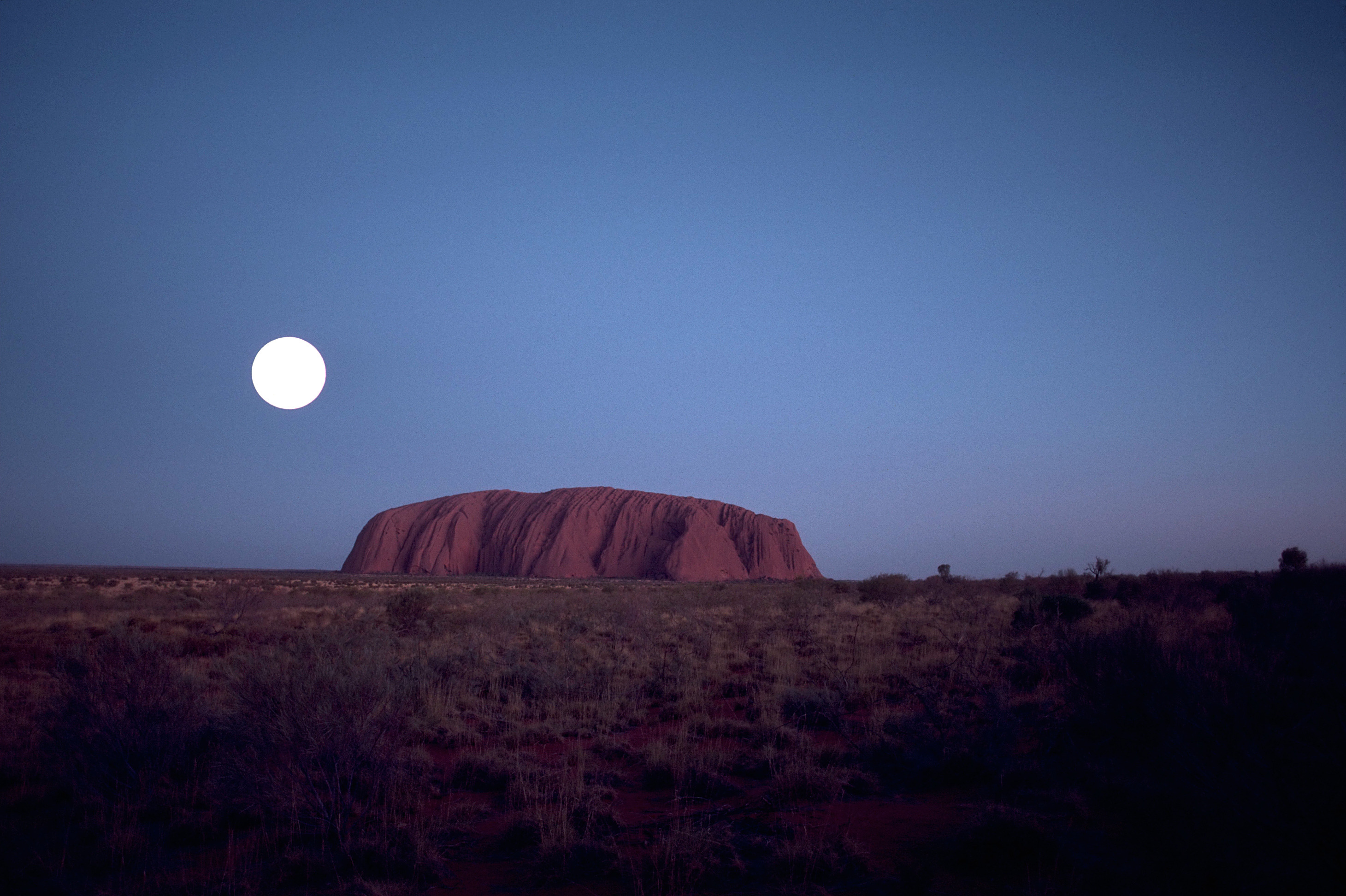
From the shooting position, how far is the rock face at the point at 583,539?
5956 centimetres

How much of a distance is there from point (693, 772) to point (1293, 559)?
1044 inches

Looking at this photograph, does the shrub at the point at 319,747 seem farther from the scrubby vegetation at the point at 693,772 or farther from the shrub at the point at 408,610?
the shrub at the point at 408,610

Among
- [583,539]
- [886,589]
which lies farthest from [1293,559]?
[583,539]

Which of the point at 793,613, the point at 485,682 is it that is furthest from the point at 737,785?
the point at 793,613

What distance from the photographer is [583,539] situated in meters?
62.6

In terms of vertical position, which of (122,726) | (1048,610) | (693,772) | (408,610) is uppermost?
(1048,610)

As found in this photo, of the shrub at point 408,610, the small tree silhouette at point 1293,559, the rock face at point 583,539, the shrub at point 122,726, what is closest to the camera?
the shrub at point 122,726

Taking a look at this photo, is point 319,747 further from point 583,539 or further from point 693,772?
point 583,539

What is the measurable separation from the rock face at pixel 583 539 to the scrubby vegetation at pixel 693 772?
4826cm

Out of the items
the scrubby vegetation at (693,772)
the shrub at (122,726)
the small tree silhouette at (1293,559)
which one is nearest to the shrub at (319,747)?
the scrubby vegetation at (693,772)

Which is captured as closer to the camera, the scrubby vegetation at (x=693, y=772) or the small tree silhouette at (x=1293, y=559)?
the scrubby vegetation at (x=693, y=772)

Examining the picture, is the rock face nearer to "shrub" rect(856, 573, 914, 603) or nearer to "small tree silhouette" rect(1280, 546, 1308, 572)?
"shrub" rect(856, 573, 914, 603)

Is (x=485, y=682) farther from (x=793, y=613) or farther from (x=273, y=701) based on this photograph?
(x=793, y=613)

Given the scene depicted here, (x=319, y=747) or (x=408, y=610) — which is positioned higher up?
(x=319, y=747)
